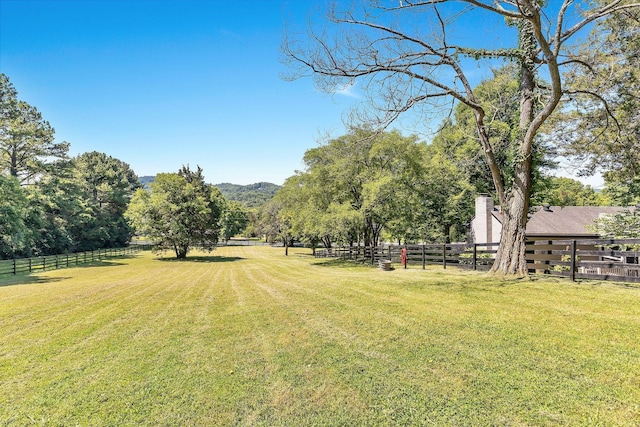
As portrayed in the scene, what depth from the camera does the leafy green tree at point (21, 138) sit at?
2812 centimetres

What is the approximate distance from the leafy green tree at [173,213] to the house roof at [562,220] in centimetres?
2936

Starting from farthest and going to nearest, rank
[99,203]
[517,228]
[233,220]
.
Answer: [233,220] → [99,203] → [517,228]

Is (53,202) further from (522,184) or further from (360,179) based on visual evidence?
(522,184)

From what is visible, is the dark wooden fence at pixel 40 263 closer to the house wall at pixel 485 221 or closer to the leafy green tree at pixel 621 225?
the house wall at pixel 485 221

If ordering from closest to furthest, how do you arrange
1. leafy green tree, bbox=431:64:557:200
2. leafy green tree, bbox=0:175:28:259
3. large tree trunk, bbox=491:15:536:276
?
large tree trunk, bbox=491:15:536:276, leafy green tree, bbox=431:64:557:200, leafy green tree, bbox=0:175:28:259

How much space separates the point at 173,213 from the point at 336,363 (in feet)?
109

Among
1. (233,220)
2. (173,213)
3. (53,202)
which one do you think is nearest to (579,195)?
(173,213)

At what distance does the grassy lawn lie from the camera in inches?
115

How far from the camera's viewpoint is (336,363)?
3883 millimetres

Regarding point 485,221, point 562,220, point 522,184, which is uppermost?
point 522,184

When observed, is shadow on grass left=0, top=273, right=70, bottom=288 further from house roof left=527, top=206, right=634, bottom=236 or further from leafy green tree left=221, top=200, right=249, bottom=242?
leafy green tree left=221, top=200, right=249, bottom=242

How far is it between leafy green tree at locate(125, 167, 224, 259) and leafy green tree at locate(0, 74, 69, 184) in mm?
9007

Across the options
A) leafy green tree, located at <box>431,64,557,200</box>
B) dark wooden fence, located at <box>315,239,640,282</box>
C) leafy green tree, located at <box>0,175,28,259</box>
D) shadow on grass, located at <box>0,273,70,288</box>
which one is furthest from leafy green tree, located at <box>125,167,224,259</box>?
leafy green tree, located at <box>431,64,557,200</box>

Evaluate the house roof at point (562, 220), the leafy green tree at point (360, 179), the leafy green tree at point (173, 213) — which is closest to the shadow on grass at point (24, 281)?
the leafy green tree at point (360, 179)
